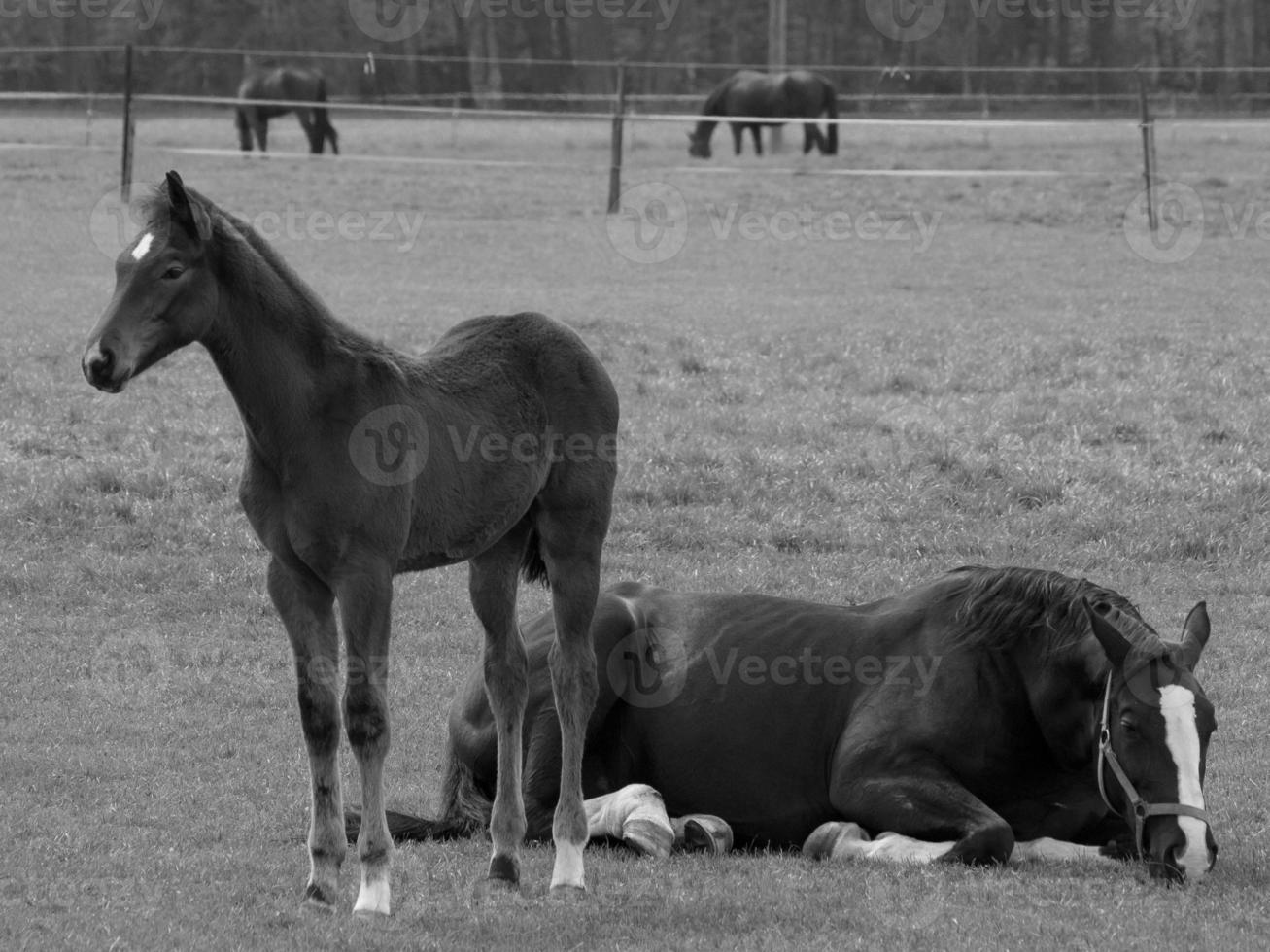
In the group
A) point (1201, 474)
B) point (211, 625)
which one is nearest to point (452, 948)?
Result: point (211, 625)

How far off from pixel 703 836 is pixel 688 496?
16.5 ft

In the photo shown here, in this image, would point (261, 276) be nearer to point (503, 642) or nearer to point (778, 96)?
point (503, 642)

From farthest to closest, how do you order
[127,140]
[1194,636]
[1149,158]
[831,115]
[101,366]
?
[831,115]
[1149,158]
[127,140]
[1194,636]
[101,366]

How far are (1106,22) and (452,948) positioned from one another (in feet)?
135

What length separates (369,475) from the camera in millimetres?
4641

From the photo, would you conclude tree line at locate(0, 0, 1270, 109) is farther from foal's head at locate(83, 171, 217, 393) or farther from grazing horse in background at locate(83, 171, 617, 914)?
foal's head at locate(83, 171, 217, 393)

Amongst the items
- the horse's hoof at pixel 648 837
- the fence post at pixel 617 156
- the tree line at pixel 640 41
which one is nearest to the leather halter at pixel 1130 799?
the horse's hoof at pixel 648 837

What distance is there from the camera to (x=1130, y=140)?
96.3 feet

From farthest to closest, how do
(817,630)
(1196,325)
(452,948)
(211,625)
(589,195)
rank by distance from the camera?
1. (589,195)
2. (1196,325)
3. (211,625)
4. (817,630)
5. (452,948)

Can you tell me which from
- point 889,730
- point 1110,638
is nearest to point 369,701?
point 889,730

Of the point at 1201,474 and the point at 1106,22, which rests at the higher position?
the point at 1106,22

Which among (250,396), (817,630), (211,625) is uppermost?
(250,396)

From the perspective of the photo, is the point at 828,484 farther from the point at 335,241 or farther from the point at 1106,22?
the point at 1106,22

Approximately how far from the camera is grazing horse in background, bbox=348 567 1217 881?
17.6 feet
